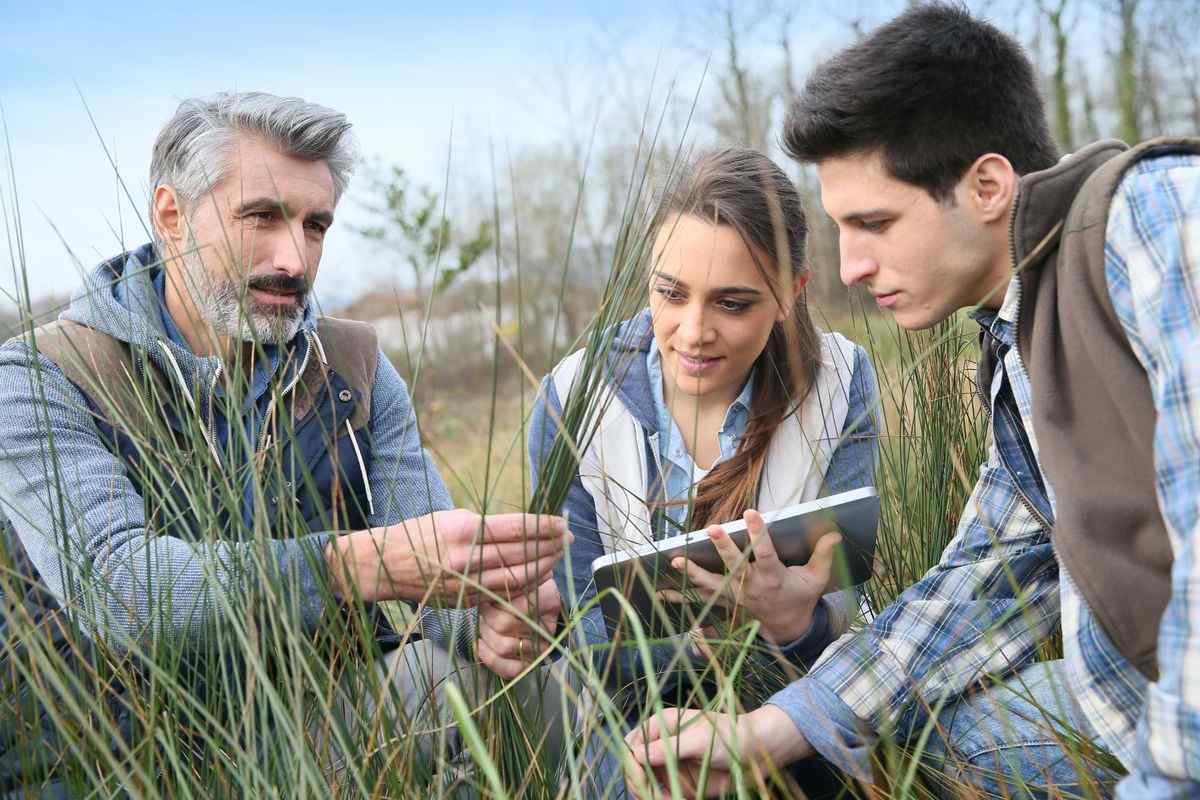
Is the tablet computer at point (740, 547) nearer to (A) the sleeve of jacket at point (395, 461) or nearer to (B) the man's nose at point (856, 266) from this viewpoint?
(B) the man's nose at point (856, 266)

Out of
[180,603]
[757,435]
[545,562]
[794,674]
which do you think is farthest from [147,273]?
[794,674]

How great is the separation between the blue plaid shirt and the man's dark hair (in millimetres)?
293

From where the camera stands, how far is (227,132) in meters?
2.27

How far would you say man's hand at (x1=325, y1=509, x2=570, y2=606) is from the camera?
130cm

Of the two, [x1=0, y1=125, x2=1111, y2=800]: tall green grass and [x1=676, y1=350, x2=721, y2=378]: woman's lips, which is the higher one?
[x1=676, y1=350, x2=721, y2=378]: woman's lips

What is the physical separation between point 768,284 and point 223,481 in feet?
4.13

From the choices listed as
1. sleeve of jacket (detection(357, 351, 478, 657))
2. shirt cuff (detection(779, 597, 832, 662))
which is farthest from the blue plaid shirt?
sleeve of jacket (detection(357, 351, 478, 657))

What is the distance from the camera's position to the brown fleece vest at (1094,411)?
112cm

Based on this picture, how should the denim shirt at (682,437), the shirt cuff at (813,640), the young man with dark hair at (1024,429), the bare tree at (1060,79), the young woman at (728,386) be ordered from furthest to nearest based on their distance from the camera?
the bare tree at (1060,79)
the denim shirt at (682,437)
the young woman at (728,386)
the shirt cuff at (813,640)
the young man with dark hair at (1024,429)

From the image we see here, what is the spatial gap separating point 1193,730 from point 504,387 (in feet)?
49.4

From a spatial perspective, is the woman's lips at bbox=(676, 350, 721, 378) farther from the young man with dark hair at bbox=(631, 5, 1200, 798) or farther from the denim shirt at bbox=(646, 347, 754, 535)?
the young man with dark hair at bbox=(631, 5, 1200, 798)

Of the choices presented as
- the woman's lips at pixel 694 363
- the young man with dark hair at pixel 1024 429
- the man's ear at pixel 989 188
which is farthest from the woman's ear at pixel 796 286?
the man's ear at pixel 989 188

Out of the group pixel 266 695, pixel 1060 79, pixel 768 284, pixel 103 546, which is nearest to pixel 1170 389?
pixel 266 695

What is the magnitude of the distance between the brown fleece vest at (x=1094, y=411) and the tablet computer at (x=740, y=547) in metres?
0.35
